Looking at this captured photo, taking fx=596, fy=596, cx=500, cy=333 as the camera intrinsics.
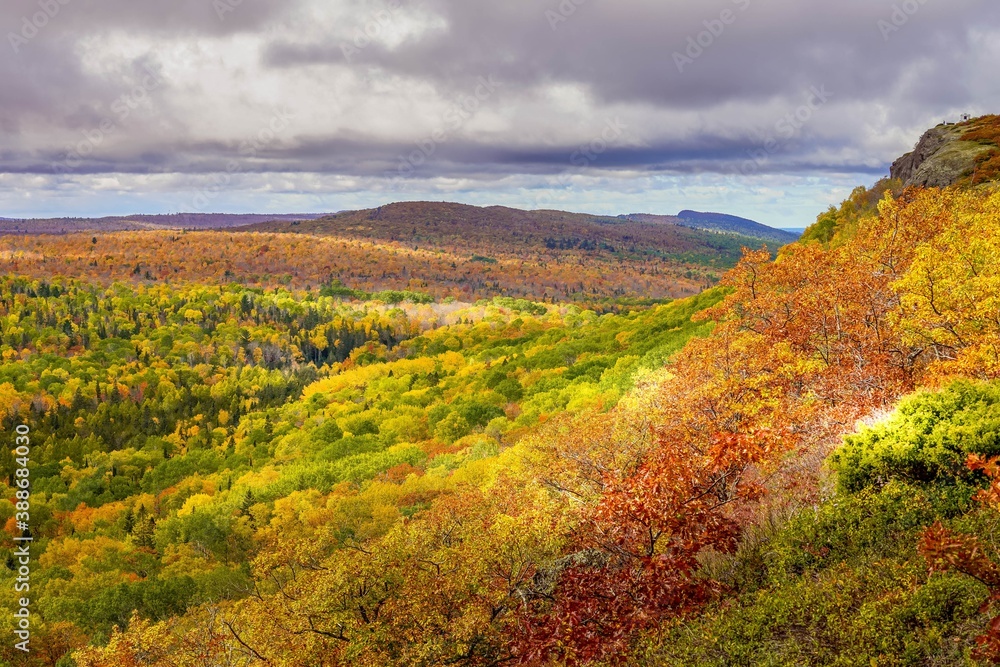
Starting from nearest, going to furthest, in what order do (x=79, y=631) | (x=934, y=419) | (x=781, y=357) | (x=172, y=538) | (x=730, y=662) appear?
(x=730, y=662) < (x=934, y=419) < (x=781, y=357) < (x=79, y=631) < (x=172, y=538)

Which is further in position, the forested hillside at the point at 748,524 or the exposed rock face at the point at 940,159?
the exposed rock face at the point at 940,159

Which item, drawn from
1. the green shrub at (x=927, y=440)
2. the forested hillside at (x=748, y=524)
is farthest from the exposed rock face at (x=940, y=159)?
the green shrub at (x=927, y=440)

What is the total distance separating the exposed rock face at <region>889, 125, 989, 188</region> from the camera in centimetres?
5247

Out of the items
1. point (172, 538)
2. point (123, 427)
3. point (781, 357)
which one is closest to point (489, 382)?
point (172, 538)

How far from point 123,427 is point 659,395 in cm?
16617

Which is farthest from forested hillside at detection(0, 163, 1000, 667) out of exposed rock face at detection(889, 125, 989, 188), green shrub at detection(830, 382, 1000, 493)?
exposed rock face at detection(889, 125, 989, 188)

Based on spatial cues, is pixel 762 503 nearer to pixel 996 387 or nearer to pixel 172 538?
pixel 996 387

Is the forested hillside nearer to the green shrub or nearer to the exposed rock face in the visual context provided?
the green shrub

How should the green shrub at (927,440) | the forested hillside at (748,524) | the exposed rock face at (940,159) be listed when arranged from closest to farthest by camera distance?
the forested hillside at (748,524), the green shrub at (927,440), the exposed rock face at (940,159)

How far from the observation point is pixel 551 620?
14234 mm

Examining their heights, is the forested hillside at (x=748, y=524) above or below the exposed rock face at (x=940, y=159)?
below

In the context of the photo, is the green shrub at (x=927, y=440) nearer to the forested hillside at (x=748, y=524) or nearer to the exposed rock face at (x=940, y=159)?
the forested hillside at (x=748, y=524)

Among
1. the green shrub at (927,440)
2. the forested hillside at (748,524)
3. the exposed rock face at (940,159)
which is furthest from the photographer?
the exposed rock face at (940,159)

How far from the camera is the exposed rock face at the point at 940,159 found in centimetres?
5247
